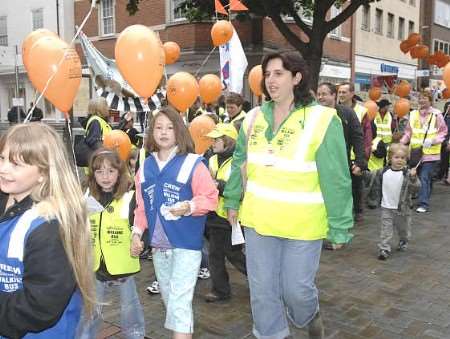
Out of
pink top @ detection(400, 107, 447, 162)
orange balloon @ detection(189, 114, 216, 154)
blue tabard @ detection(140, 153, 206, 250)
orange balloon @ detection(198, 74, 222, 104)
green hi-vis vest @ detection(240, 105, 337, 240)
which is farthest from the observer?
pink top @ detection(400, 107, 447, 162)

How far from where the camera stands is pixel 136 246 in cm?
333

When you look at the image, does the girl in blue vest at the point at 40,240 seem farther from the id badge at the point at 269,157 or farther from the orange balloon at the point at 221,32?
the orange balloon at the point at 221,32

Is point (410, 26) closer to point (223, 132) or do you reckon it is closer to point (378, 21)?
point (378, 21)

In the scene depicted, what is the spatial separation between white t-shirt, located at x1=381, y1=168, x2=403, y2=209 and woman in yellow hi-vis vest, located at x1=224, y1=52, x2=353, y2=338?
3.04m

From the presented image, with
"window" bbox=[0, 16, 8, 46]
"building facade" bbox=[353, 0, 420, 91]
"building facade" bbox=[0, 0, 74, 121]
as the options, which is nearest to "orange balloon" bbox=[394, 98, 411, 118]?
"building facade" bbox=[353, 0, 420, 91]

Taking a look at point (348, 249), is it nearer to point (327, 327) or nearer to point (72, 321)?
point (327, 327)

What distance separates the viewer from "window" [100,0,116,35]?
24.1 meters

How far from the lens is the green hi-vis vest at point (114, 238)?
11.2 feet

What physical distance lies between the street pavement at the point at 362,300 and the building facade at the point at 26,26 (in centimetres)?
2272

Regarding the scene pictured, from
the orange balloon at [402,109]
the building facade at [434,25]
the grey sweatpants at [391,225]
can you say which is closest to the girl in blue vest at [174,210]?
the grey sweatpants at [391,225]

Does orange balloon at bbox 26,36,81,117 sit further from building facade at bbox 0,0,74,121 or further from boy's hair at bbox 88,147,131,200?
building facade at bbox 0,0,74,121

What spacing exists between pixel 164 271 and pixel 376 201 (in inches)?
245

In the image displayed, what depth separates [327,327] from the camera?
4023 millimetres

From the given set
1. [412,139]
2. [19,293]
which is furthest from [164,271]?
[412,139]
